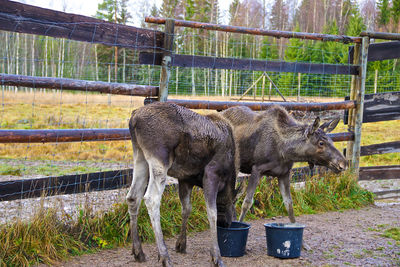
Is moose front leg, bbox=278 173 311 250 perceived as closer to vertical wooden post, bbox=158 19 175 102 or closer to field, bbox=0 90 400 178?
vertical wooden post, bbox=158 19 175 102

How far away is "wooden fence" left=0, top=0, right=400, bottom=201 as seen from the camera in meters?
5.46

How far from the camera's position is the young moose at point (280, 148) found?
21.1 ft

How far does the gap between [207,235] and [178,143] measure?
193 centimetres

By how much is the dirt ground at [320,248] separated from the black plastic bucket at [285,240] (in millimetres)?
98

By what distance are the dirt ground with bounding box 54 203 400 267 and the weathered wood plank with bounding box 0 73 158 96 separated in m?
2.22

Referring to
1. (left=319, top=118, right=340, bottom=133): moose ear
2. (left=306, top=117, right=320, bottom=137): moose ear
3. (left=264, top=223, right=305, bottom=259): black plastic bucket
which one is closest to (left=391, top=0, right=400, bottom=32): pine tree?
(left=319, top=118, right=340, bottom=133): moose ear

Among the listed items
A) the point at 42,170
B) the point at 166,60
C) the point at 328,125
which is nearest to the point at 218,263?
the point at 328,125

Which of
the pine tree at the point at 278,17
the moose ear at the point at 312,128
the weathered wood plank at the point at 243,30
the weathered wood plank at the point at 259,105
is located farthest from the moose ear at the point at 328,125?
the pine tree at the point at 278,17

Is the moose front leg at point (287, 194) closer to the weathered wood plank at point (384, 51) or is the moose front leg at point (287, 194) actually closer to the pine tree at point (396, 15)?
the weathered wood plank at point (384, 51)

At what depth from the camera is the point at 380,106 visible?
9461mm

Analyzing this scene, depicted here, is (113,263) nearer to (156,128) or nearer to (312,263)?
(156,128)

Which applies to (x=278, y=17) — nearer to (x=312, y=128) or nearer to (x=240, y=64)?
(x=240, y=64)

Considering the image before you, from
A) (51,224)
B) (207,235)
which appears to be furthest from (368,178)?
(51,224)

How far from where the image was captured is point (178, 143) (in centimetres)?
530
